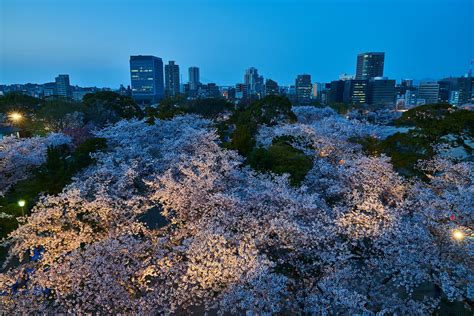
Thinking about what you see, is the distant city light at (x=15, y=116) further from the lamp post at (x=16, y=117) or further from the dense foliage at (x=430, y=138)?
the dense foliage at (x=430, y=138)

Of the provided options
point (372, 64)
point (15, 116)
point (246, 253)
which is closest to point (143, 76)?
point (15, 116)

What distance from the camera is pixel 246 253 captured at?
7.07 meters

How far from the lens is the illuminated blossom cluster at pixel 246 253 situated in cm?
705

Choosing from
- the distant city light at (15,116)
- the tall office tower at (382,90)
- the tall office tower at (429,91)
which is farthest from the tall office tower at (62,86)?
the tall office tower at (429,91)

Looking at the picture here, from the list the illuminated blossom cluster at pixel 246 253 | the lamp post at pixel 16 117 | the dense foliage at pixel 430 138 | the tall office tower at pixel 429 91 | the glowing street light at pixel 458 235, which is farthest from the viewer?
the tall office tower at pixel 429 91

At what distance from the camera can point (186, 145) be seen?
653 inches

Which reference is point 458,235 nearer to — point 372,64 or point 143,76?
point 143,76

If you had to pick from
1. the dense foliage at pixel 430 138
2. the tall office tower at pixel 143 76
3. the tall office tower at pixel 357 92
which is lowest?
the dense foliage at pixel 430 138

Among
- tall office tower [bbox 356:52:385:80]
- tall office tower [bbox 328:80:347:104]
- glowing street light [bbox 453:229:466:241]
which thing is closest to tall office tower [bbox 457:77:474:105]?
tall office tower [bbox 328:80:347:104]

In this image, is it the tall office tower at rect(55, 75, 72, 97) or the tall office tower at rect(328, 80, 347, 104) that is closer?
the tall office tower at rect(328, 80, 347, 104)

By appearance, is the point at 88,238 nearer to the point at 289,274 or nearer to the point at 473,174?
the point at 289,274

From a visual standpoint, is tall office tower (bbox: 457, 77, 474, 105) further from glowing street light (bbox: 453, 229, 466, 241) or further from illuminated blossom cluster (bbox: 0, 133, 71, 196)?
illuminated blossom cluster (bbox: 0, 133, 71, 196)

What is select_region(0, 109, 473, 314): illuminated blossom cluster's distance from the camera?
23.1 feet

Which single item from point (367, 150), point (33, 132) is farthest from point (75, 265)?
point (33, 132)
